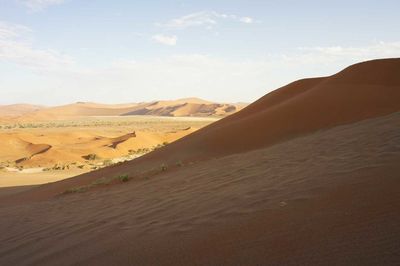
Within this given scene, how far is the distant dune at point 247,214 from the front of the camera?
11.3 ft

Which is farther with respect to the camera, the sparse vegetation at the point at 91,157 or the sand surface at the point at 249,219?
the sparse vegetation at the point at 91,157

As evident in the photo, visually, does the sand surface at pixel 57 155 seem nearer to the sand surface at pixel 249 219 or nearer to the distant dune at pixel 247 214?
the distant dune at pixel 247 214

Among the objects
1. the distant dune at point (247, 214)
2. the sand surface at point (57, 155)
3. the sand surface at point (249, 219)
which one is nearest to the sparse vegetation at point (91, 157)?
the sand surface at point (57, 155)

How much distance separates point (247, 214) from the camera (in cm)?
464

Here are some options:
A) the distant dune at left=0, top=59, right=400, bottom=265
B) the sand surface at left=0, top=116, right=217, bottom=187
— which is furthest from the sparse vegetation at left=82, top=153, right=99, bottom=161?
the distant dune at left=0, top=59, right=400, bottom=265

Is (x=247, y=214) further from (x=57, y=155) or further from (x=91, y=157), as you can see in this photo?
(x=57, y=155)

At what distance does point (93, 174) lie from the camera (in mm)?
14398

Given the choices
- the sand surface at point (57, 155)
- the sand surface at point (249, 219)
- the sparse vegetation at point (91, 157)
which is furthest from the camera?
the sparse vegetation at point (91, 157)

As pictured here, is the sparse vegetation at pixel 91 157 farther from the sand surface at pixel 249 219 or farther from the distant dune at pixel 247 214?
the sand surface at pixel 249 219

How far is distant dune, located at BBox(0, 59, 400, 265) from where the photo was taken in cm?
344

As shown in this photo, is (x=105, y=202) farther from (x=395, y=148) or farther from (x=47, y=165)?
(x=47, y=165)

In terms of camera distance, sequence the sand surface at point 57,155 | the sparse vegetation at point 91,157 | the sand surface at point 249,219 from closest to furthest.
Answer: the sand surface at point 249,219 < the sand surface at point 57,155 < the sparse vegetation at point 91,157

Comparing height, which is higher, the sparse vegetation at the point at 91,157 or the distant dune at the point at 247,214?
the sparse vegetation at the point at 91,157

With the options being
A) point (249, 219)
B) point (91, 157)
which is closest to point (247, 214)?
point (249, 219)
